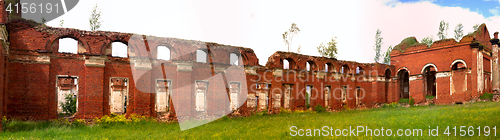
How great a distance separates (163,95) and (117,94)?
7.26 feet

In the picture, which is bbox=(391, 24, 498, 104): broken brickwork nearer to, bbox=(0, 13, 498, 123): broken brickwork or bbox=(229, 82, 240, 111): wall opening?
bbox=(0, 13, 498, 123): broken brickwork

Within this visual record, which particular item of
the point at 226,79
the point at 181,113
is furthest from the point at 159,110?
the point at 226,79

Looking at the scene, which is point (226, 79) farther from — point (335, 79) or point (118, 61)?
point (335, 79)

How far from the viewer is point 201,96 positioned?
58.7 ft

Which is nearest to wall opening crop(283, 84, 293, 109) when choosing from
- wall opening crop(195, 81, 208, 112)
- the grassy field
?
wall opening crop(195, 81, 208, 112)

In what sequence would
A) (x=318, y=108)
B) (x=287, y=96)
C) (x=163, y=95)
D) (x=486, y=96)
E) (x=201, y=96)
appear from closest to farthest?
(x=163, y=95) → (x=201, y=96) → (x=287, y=96) → (x=318, y=108) → (x=486, y=96)

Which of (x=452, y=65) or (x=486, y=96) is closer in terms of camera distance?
(x=486, y=96)

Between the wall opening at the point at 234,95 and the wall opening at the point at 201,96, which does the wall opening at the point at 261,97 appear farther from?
the wall opening at the point at 201,96

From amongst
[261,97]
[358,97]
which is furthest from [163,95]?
[358,97]

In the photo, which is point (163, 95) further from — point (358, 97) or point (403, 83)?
point (403, 83)

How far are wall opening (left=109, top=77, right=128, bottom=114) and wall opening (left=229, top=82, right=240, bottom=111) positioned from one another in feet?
19.8

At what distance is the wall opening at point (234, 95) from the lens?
A: 19.2 m

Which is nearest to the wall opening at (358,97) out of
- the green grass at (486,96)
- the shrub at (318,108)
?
the shrub at (318,108)

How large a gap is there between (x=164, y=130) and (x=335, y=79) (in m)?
14.9
